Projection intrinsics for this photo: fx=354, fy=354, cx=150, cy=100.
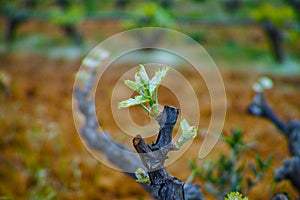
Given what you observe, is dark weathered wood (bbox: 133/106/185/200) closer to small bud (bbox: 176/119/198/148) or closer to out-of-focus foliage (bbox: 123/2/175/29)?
small bud (bbox: 176/119/198/148)

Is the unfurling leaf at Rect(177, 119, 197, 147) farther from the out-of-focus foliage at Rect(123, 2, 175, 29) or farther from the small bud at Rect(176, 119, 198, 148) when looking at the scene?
the out-of-focus foliage at Rect(123, 2, 175, 29)

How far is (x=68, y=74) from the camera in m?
2.04

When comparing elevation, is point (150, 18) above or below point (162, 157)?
above

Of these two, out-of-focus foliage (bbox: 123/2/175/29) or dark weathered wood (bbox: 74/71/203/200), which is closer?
dark weathered wood (bbox: 74/71/203/200)

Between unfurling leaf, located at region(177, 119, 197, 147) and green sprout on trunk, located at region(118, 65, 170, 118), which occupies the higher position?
green sprout on trunk, located at region(118, 65, 170, 118)

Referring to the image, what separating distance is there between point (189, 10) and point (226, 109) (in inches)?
77.6

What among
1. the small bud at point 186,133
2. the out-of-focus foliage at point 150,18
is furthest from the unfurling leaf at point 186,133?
the out-of-focus foliage at point 150,18

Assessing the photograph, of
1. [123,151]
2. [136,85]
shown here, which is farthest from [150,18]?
[136,85]

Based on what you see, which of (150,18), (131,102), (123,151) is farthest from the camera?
(150,18)

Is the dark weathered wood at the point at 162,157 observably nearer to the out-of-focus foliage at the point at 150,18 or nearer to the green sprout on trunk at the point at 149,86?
the green sprout on trunk at the point at 149,86

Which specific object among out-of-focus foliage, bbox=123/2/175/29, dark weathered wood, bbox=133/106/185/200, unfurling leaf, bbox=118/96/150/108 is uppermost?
out-of-focus foliage, bbox=123/2/175/29

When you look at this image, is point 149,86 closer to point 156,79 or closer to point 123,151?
point 156,79

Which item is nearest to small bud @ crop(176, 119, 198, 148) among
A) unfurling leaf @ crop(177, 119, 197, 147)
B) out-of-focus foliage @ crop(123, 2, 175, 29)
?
unfurling leaf @ crop(177, 119, 197, 147)

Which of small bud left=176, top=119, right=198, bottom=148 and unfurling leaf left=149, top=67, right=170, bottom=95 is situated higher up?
unfurling leaf left=149, top=67, right=170, bottom=95
